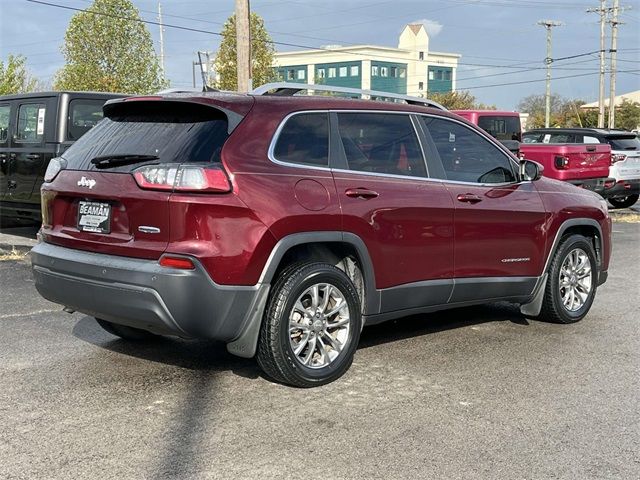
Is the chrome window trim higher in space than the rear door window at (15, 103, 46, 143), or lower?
lower

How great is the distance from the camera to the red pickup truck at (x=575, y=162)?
557 inches

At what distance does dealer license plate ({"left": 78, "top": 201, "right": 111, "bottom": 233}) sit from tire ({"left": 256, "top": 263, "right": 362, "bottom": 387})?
108cm

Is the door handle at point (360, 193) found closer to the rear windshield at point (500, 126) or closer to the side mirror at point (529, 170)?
the side mirror at point (529, 170)

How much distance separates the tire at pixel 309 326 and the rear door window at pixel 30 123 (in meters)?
6.41

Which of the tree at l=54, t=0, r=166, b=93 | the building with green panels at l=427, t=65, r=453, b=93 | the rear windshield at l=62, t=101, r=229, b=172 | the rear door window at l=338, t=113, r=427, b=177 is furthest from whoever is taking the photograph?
the building with green panels at l=427, t=65, r=453, b=93

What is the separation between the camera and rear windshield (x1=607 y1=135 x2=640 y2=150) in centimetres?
1708

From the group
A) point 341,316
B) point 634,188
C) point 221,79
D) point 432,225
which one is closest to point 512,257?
point 432,225

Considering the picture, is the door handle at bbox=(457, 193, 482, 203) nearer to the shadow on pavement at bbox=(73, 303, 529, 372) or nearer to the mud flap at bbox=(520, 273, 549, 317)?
the mud flap at bbox=(520, 273, 549, 317)

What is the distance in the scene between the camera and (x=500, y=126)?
1908cm

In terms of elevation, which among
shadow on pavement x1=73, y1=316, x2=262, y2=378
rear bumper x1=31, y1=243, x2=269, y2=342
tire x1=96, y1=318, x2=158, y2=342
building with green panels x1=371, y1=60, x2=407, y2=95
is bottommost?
shadow on pavement x1=73, y1=316, x2=262, y2=378

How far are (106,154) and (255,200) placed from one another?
3.53 feet

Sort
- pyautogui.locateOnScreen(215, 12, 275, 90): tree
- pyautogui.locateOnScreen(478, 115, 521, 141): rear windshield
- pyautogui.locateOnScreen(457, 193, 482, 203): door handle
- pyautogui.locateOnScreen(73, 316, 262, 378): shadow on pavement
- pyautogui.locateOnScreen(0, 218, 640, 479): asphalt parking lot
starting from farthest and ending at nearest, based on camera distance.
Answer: pyautogui.locateOnScreen(215, 12, 275, 90): tree
pyautogui.locateOnScreen(478, 115, 521, 141): rear windshield
pyautogui.locateOnScreen(457, 193, 482, 203): door handle
pyautogui.locateOnScreen(73, 316, 262, 378): shadow on pavement
pyautogui.locateOnScreen(0, 218, 640, 479): asphalt parking lot

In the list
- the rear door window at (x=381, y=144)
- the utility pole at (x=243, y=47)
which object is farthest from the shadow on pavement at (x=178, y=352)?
the utility pole at (x=243, y=47)

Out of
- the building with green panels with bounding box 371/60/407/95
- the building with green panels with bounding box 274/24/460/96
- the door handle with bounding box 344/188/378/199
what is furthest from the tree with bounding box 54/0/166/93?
the building with green panels with bounding box 371/60/407/95
